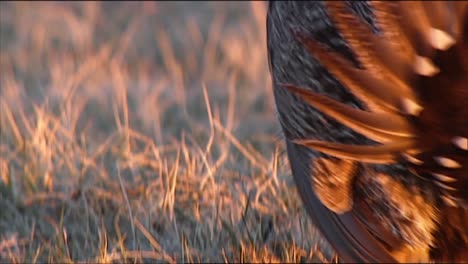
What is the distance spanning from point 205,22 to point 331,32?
555cm

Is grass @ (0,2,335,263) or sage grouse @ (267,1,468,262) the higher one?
sage grouse @ (267,1,468,262)

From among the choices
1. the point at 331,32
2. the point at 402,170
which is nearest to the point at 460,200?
the point at 402,170

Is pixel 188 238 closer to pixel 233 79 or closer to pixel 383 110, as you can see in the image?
pixel 383 110

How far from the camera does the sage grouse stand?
229cm

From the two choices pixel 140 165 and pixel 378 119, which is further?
pixel 140 165

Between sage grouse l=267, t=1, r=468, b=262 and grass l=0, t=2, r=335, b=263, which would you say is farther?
grass l=0, t=2, r=335, b=263

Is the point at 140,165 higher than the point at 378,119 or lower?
lower

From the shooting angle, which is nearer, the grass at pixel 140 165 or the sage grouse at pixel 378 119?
the sage grouse at pixel 378 119

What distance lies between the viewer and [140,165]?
4039 millimetres

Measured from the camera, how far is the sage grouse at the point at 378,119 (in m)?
2.29

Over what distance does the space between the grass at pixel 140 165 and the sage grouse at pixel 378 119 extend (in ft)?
2.15

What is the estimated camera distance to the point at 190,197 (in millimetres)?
3711

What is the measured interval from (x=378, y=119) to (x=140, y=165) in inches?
70.1

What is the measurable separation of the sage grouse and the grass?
65 centimetres
